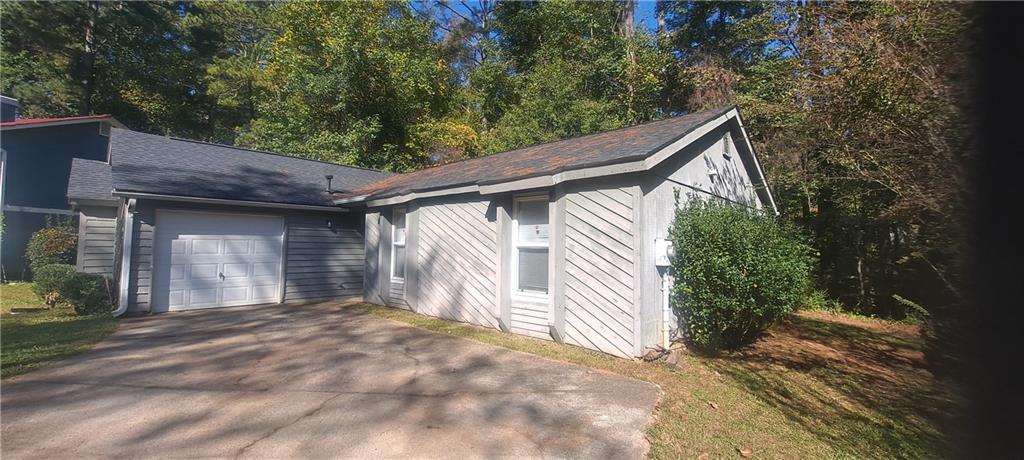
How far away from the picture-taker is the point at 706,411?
4.65 m

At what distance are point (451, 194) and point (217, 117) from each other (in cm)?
2585

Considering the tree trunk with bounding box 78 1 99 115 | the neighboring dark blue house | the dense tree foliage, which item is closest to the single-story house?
the neighboring dark blue house

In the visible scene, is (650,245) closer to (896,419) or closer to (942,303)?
(896,419)

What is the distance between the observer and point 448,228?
947 cm

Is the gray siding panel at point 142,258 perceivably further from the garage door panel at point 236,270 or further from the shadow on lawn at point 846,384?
the shadow on lawn at point 846,384

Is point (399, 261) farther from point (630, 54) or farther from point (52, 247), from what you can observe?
point (630, 54)

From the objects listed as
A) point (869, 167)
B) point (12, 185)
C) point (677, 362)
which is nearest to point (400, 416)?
point (677, 362)

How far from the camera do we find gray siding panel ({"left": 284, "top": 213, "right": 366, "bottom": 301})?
11.8 metres

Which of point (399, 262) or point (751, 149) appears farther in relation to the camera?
point (399, 262)

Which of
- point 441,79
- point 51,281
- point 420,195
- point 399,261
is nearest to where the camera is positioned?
point 420,195

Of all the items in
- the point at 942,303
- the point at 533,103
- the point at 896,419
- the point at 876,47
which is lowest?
the point at 896,419

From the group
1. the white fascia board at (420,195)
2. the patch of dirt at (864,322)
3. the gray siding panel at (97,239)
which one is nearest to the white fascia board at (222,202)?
the white fascia board at (420,195)

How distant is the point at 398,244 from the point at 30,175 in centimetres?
1532

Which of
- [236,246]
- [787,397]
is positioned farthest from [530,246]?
[236,246]
